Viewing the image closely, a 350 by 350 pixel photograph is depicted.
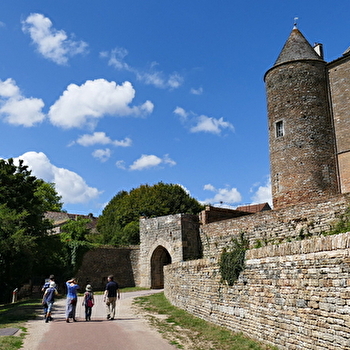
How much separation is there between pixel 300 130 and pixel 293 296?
50.8 ft

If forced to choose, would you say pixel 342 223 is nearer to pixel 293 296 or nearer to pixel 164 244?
pixel 293 296

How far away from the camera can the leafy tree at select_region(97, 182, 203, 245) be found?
134 feet

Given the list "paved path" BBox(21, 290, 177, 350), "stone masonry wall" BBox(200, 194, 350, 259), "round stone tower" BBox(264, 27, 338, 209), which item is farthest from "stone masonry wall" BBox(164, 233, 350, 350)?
"round stone tower" BBox(264, 27, 338, 209)

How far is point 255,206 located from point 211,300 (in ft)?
154

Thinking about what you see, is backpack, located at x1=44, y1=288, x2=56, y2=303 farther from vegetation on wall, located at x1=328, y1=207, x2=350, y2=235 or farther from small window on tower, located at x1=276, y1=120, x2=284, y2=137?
small window on tower, located at x1=276, y1=120, x2=284, y2=137

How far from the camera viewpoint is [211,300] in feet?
41.2

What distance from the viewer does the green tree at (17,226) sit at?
20.8m

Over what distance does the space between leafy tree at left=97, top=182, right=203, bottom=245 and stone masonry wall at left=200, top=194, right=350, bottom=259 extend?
17.1 meters

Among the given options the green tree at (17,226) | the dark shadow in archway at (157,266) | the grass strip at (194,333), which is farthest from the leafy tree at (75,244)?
the grass strip at (194,333)

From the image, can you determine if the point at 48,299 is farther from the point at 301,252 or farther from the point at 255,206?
the point at 255,206

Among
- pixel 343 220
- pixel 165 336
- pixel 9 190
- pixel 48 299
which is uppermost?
pixel 9 190

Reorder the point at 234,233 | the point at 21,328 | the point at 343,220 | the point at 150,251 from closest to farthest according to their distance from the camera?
the point at 21,328 → the point at 343,220 → the point at 234,233 → the point at 150,251

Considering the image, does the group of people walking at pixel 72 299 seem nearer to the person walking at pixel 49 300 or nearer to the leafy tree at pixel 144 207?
the person walking at pixel 49 300

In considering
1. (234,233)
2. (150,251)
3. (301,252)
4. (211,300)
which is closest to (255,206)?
(150,251)
